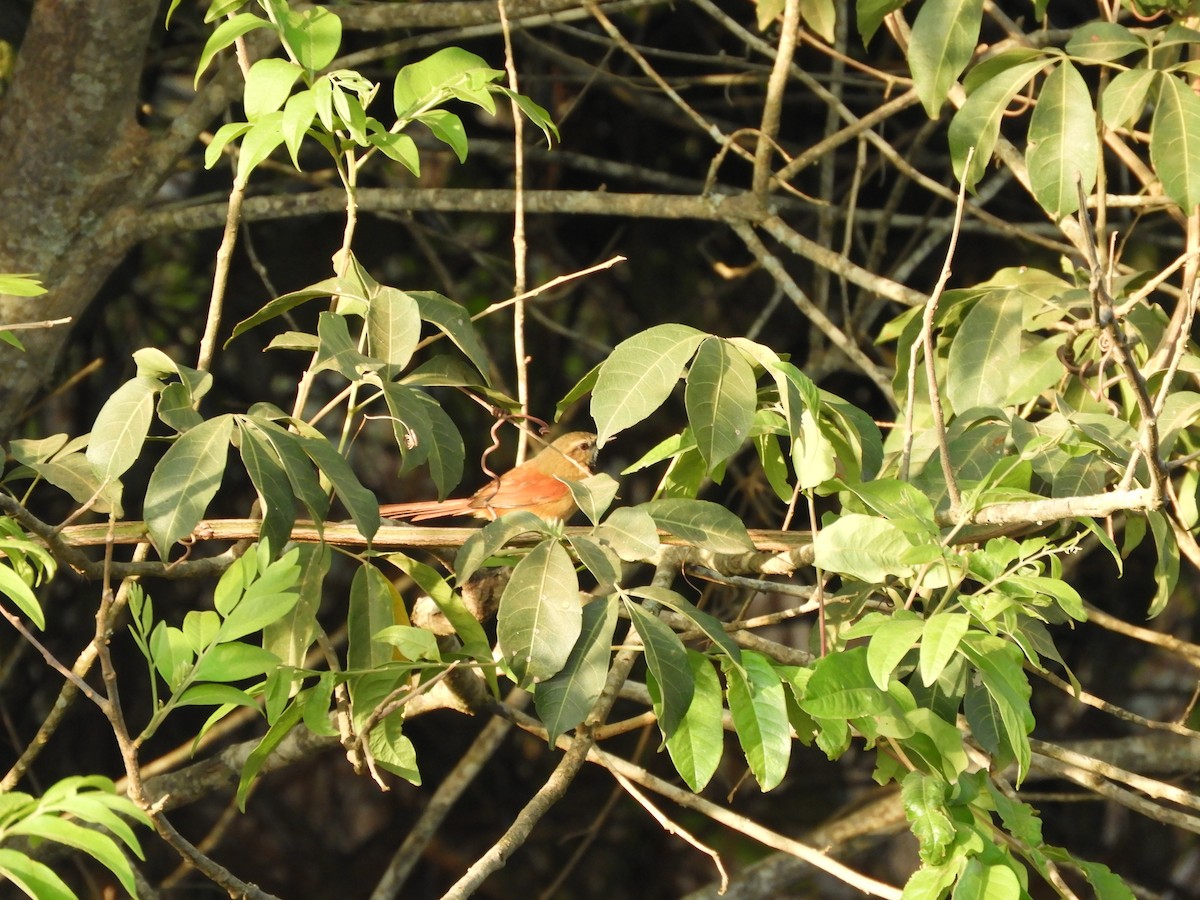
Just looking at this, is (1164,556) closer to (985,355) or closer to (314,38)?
(985,355)

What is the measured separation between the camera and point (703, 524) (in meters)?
1.70

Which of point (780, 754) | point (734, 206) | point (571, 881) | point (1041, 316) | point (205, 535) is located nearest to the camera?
point (780, 754)

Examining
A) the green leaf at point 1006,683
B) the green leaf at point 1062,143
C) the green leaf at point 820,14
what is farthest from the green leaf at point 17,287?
the green leaf at point 820,14

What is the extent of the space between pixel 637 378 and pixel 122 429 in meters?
0.64

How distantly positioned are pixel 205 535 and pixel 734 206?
156 centimetres

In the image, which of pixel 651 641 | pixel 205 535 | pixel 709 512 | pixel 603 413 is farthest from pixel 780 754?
pixel 205 535

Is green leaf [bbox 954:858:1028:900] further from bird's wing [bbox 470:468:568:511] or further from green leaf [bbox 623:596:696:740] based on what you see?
bird's wing [bbox 470:468:568:511]

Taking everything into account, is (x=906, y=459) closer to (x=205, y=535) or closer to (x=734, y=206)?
(x=205, y=535)

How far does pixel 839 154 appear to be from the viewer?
4.67 metres

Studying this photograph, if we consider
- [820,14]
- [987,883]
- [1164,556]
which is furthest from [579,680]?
[820,14]

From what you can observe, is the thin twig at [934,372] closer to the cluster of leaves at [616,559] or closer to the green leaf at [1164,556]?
the cluster of leaves at [616,559]

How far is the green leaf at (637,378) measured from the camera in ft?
5.29

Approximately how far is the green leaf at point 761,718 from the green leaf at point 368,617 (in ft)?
1.63

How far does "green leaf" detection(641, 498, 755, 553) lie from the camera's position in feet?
5.49
